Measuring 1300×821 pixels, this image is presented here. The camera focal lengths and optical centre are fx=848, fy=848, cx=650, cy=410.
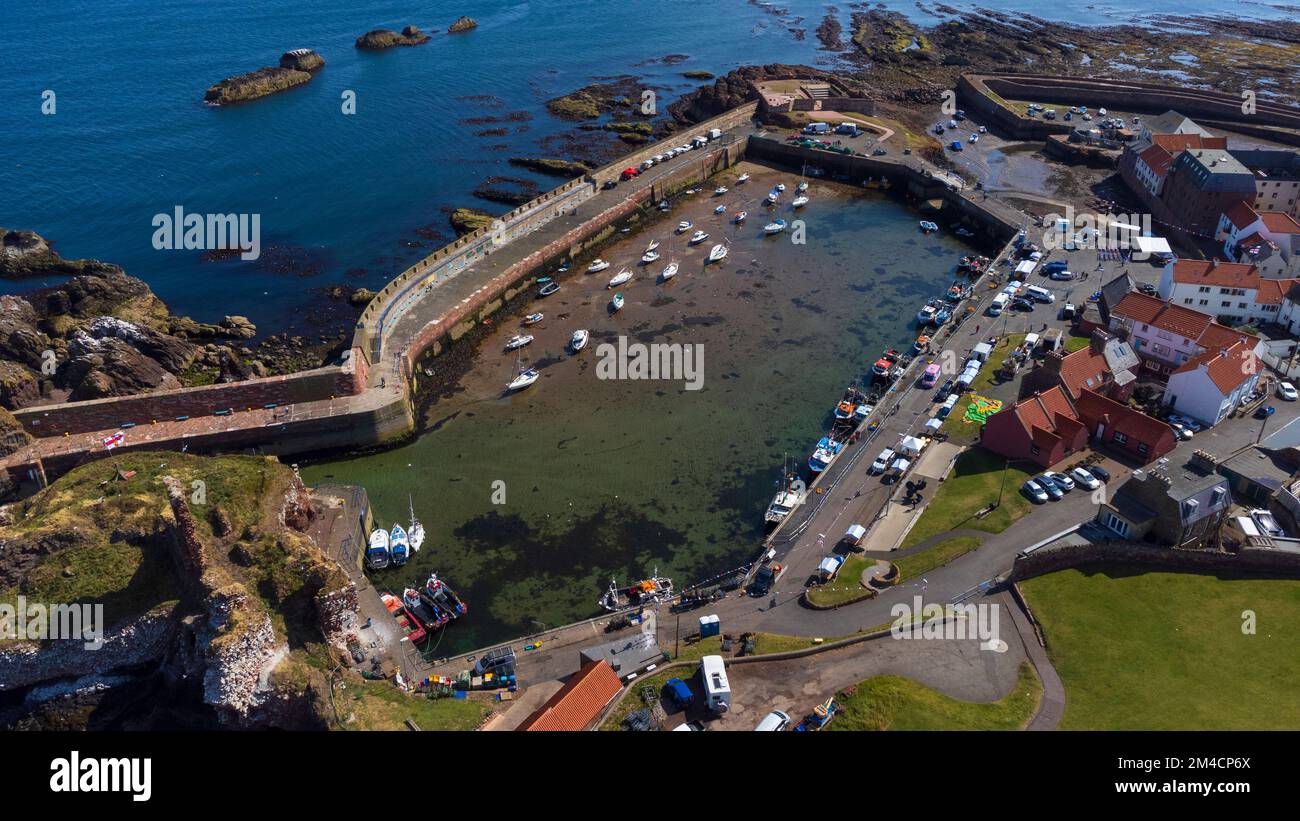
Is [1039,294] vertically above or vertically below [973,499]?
above

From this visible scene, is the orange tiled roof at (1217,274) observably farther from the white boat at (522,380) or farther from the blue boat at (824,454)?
the white boat at (522,380)

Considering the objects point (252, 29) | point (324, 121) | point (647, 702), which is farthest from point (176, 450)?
point (252, 29)

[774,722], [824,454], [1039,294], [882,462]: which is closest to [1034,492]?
[882,462]

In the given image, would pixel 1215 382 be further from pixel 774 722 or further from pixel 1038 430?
pixel 774 722

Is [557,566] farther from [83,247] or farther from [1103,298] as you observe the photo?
[83,247]

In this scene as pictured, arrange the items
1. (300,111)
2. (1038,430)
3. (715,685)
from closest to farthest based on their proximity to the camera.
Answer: (715,685) → (1038,430) → (300,111)
